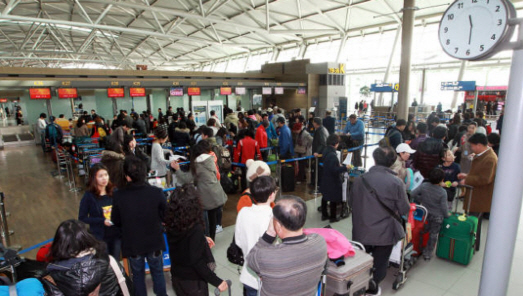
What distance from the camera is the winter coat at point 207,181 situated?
3.91 m

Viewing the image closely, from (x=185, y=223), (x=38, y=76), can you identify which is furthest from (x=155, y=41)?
(x=185, y=223)

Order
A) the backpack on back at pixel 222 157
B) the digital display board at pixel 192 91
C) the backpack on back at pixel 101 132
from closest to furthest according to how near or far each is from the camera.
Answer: the backpack on back at pixel 222 157, the backpack on back at pixel 101 132, the digital display board at pixel 192 91

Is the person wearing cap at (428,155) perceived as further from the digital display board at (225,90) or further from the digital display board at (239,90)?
the digital display board at (239,90)

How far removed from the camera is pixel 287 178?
22.2 feet

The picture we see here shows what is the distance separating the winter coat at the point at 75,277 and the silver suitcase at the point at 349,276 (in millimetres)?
1635

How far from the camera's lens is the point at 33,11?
2403 cm

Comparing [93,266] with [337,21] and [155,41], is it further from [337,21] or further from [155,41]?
[155,41]

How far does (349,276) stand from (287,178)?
438cm

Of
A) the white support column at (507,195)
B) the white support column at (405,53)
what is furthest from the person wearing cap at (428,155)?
the white support column at (405,53)

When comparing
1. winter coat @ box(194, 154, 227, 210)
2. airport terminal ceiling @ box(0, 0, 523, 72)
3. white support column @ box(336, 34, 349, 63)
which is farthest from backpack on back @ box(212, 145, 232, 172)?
white support column @ box(336, 34, 349, 63)

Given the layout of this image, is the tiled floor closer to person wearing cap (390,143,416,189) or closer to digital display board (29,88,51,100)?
person wearing cap (390,143,416,189)

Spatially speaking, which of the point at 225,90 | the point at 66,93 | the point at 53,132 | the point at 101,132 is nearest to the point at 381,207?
the point at 101,132

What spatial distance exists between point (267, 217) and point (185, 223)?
0.61 meters

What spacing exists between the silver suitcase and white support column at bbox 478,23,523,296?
89cm
